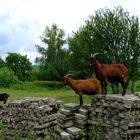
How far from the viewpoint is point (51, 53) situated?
242 ft

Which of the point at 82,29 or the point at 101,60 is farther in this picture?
the point at 82,29

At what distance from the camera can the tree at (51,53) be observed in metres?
67.3

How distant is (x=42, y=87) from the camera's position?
60.5 m

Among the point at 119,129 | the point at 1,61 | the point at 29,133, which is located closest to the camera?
the point at 119,129

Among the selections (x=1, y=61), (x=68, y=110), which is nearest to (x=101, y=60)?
(x=68, y=110)

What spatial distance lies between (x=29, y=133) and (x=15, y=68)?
68575mm

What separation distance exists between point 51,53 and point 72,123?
57232 millimetres

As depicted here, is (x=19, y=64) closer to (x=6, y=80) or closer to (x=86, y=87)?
(x=6, y=80)

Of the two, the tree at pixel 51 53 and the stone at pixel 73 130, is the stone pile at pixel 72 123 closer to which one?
the stone at pixel 73 130

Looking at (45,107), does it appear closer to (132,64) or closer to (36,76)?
(132,64)

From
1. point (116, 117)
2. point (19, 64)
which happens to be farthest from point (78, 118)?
point (19, 64)

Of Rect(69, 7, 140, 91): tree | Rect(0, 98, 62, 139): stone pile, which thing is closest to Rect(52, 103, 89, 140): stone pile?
Rect(0, 98, 62, 139): stone pile

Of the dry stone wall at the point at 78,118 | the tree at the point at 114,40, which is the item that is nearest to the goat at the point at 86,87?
the dry stone wall at the point at 78,118

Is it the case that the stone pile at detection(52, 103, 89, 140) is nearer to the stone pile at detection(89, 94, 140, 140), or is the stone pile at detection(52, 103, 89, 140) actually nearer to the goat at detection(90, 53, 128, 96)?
the stone pile at detection(89, 94, 140, 140)
